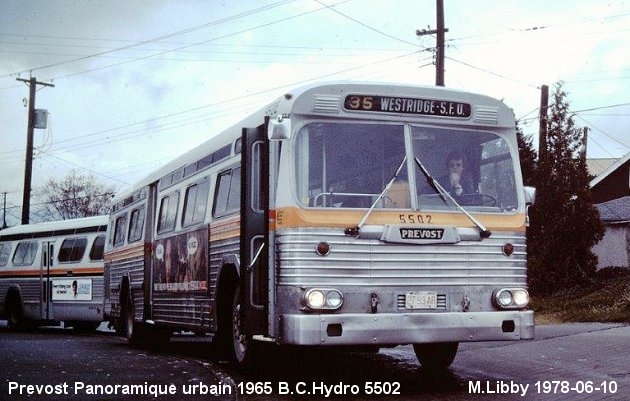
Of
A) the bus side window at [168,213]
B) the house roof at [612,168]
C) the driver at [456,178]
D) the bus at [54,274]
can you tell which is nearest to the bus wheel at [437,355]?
the driver at [456,178]

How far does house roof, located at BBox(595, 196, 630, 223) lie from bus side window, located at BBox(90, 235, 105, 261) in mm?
20126

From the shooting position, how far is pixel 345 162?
10195 millimetres

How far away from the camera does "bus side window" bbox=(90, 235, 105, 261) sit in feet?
81.7

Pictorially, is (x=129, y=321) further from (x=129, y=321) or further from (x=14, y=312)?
(x=14, y=312)

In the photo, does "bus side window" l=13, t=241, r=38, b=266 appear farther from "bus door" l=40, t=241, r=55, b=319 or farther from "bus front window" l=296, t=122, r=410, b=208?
"bus front window" l=296, t=122, r=410, b=208

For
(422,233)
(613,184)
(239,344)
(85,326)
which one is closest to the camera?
(422,233)

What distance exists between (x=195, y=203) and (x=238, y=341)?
2.83m

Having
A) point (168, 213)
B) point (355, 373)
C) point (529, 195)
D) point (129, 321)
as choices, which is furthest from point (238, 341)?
point (129, 321)

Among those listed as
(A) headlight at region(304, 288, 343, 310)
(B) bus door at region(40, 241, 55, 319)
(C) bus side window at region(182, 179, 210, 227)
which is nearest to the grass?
(C) bus side window at region(182, 179, 210, 227)

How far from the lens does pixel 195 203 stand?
46.0 feet

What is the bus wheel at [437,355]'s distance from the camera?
39.2 ft

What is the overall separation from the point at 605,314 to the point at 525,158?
951 cm

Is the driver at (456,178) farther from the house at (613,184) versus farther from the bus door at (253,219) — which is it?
the house at (613,184)

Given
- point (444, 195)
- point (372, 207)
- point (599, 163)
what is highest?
point (599, 163)
